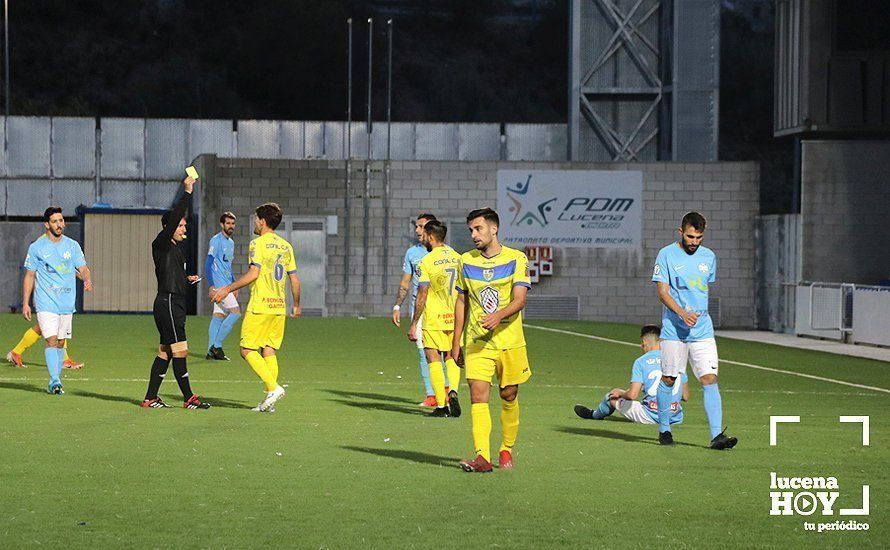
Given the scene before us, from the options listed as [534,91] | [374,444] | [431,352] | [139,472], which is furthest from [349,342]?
[534,91]


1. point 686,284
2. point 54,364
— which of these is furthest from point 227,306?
point 686,284

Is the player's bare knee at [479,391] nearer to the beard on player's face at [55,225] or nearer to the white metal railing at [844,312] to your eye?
the beard on player's face at [55,225]

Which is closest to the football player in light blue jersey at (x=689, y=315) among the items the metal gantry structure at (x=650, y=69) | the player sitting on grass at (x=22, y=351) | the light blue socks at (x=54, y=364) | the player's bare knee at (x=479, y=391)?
the player's bare knee at (x=479, y=391)

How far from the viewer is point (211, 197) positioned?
38.3m

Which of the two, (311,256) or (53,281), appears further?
(311,256)

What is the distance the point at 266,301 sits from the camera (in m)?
14.5

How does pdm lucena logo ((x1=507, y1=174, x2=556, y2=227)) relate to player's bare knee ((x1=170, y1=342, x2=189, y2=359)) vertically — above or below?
above

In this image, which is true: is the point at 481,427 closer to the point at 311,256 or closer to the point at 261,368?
the point at 261,368

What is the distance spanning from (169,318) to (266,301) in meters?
1.12

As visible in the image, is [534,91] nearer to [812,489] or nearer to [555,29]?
[555,29]

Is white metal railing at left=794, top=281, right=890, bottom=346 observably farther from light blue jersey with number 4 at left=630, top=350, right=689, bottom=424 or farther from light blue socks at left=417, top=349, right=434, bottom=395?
light blue jersey with number 4 at left=630, top=350, right=689, bottom=424

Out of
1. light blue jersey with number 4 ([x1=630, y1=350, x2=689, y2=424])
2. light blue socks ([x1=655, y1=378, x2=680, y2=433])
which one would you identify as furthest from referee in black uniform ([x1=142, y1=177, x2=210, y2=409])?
light blue socks ([x1=655, y1=378, x2=680, y2=433])

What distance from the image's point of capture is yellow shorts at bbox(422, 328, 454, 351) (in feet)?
48.7

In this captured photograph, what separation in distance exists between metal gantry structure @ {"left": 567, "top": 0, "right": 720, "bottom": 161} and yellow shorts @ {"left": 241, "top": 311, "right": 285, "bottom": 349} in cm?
2916
